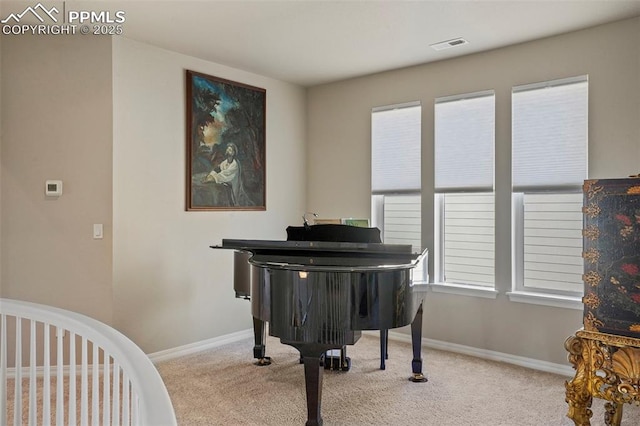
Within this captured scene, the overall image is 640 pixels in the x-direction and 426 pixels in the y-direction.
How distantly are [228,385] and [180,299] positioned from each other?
1.07 m

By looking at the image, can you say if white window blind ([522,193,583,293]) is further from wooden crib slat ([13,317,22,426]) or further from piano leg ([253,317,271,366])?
wooden crib slat ([13,317,22,426])

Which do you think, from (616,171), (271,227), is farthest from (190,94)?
(616,171)

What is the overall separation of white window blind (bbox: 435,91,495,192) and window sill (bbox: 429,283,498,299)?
33.8 inches

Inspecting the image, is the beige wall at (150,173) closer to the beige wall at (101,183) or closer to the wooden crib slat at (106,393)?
the beige wall at (101,183)

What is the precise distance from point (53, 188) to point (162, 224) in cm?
86

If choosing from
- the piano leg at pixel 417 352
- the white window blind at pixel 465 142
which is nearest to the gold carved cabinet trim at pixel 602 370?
the piano leg at pixel 417 352

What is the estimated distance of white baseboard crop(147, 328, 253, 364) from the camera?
3936 mm

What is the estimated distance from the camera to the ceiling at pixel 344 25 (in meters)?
3.08

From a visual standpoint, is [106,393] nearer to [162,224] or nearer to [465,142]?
[162,224]

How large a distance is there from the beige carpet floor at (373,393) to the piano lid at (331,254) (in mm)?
950

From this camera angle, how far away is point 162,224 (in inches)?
157

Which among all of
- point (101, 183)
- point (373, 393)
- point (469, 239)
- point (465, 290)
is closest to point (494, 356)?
point (465, 290)

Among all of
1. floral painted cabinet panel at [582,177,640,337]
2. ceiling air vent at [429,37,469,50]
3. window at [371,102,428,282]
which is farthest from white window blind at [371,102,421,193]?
floral painted cabinet panel at [582,177,640,337]

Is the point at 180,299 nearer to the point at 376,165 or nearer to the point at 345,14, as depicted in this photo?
the point at 376,165
